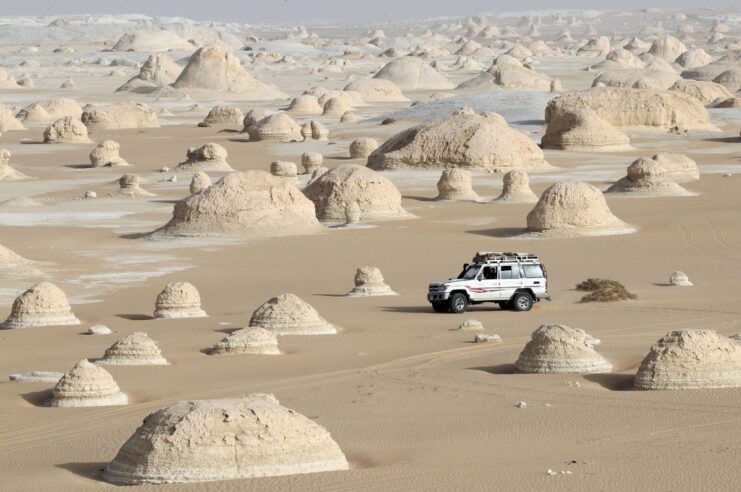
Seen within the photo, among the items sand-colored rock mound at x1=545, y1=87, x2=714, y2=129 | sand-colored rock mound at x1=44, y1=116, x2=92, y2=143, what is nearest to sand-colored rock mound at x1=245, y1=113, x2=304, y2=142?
sand-colored rock mound at x1=44, y1=116, x2=92, y2=143

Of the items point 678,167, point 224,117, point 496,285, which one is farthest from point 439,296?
point 224,117

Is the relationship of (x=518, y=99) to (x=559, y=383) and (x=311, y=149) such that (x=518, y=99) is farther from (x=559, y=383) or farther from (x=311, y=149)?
(x=559, y=383)

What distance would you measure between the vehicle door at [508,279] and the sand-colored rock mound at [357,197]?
11.7 m

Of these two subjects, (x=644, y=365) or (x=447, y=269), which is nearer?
(x=644, y=365)

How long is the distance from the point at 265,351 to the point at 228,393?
2.97 metres

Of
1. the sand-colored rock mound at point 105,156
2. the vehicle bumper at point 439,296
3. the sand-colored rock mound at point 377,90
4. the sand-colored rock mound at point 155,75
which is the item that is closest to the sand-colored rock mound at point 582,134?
the sand-colored rock mound at point 105,156

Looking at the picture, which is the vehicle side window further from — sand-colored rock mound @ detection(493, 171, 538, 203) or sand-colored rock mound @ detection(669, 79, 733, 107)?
sand-colored rock mound @ detection(669, 79, 733, 107)

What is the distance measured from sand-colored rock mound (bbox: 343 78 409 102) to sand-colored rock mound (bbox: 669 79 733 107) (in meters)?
17.0

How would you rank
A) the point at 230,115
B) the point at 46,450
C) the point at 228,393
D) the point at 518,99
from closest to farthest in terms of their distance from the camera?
the point at 46,450 → the point at 228,393 → the point at 518,99 → the point at 230,115

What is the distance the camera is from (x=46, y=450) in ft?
41.5

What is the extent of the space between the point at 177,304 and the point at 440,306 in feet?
12.7

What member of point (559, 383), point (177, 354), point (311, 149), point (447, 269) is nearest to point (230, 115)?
point (311, 149)

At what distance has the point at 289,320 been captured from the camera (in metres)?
20.1

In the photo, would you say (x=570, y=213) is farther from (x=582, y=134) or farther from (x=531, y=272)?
(x=582, y=134)
